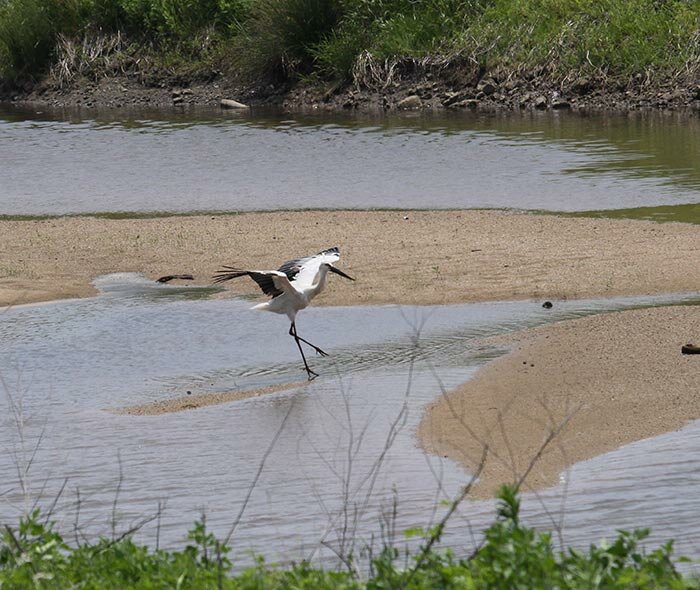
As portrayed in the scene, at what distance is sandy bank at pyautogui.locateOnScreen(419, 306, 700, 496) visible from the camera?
7.34m

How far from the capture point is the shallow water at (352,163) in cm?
1752

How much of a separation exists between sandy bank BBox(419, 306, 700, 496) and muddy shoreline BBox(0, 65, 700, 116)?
15.1 m

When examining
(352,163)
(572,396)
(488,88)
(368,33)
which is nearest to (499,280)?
(572,396)

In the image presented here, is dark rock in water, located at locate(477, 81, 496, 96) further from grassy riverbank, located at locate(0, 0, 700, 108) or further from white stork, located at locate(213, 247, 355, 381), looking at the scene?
white stork, located at locate(213, 247, 355, 381)

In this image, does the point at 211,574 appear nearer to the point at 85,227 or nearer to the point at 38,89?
the point at 85,227

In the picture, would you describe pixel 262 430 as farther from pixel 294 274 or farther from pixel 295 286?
pixel 294 274

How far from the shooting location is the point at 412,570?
417 centimetres

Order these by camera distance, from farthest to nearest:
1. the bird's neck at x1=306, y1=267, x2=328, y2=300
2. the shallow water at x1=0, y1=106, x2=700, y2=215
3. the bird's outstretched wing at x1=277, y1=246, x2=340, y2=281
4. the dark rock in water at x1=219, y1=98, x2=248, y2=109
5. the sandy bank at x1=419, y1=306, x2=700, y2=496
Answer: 1. the dark rock in water at x1=219, y1=98, x2=248, y2=109
2. the shallow water at x1=0, y1=106, x2=700, y2=215
3. the bird's outstretched wing at x1=277, y1=246, x2=340, y2=281
4. the bird's neck at x1=306, y1=267, x2=328, y2=300
5. the sandy bank at x1=419, y1=306, x2=700, y2=496

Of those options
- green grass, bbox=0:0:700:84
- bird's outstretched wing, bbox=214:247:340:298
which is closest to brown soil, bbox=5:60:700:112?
green grass, bbox=0:0:700:84

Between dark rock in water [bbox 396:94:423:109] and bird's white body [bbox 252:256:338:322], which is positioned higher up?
bird's white body [bbox 252:256:338:322]

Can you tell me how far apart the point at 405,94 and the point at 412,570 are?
78.7ft

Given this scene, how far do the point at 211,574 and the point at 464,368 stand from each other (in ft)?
16.8

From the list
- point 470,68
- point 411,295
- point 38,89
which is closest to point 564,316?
point 411,295

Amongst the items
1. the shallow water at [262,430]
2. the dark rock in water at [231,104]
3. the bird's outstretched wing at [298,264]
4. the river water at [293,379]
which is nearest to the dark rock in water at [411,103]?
the dark rock in water at [231,104]
